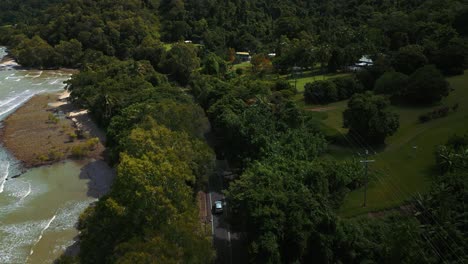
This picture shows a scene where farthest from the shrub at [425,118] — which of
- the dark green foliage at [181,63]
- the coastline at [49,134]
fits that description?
the dark green foliage at [181,63]

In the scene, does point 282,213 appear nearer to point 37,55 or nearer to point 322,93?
point 322,93

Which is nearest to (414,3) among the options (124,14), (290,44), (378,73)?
(290,44)

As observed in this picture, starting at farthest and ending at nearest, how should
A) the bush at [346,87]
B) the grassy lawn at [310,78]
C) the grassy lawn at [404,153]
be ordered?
the grassy lawn at [310,78], the bush at [346,87], the grassy lawn at [404,153]

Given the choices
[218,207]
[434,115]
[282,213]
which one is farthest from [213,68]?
[282,213]

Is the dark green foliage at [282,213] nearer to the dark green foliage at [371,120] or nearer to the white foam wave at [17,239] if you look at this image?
the dark green foliage at [371,120]

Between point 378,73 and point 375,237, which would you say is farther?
point 378,73

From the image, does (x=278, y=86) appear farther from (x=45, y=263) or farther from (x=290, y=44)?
(x=45, y=263)
